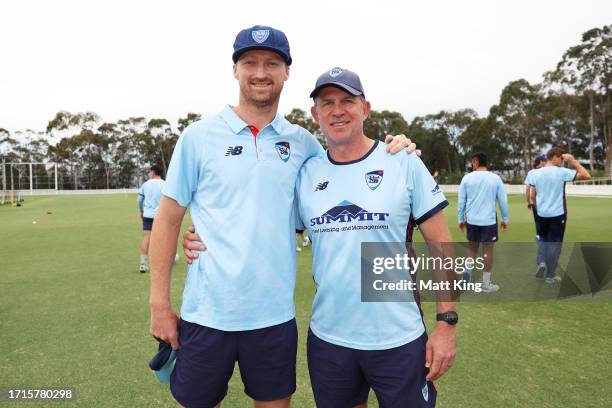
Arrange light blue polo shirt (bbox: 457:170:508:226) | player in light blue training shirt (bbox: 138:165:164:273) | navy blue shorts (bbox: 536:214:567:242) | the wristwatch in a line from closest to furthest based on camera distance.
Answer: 1. the wristwatch
2. light blue polo shirt (bbox: 457:170:508:226)
3. navy blue shorts (bbox: 536:214:567:242)
4. player in light blue training shirt (bbox: 138:165:164:273)

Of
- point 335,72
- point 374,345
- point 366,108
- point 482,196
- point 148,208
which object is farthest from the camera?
point 148,208

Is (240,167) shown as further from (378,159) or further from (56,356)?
(56,356)

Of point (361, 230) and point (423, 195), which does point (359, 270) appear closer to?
point (361, 230)

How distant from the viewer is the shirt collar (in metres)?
2.46

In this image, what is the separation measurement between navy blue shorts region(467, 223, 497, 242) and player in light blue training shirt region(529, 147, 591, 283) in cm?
107

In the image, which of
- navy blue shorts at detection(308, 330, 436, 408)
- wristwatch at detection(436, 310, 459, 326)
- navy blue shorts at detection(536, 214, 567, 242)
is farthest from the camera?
navy blue shorts at detection(536, 214, 567, 242)

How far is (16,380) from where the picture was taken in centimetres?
395

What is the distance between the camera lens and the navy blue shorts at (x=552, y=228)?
7.35 meters

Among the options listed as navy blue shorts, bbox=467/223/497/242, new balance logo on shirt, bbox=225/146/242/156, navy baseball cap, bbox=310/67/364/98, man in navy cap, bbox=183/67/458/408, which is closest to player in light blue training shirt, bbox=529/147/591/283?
navy blue shorts, bbox=467/223/497/242

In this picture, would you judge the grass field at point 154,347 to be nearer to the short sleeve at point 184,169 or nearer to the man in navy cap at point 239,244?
the man in navy cap at point 239,244

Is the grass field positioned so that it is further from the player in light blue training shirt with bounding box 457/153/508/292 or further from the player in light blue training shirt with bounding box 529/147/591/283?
the player in light blue training shirt with bounding box 529/147/591/283

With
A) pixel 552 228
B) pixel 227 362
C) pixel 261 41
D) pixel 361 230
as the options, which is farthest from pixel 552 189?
pixel 227 362

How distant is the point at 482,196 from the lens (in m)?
7.00

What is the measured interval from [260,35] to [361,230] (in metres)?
1.25
